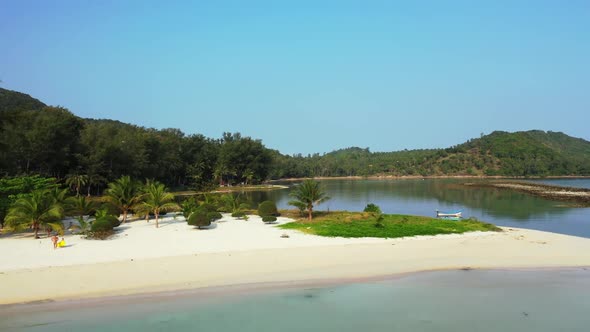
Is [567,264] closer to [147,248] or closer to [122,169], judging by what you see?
[147,248]

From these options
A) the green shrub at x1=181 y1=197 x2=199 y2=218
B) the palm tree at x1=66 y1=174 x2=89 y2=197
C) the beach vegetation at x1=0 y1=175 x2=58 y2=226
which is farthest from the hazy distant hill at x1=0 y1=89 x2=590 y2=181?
the green shrub at x1=181 y1=197 x2=199 y2=218

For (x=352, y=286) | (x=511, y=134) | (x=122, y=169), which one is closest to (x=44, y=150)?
(x=122, y=169)

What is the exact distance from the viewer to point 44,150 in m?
47.8

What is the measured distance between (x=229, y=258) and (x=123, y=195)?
13.8 meters

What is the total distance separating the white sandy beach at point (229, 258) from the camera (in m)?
15.0

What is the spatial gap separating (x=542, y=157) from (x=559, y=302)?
564ft

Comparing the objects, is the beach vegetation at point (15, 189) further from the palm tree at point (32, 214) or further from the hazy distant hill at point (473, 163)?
the hazy distant hill at point (473, 163)

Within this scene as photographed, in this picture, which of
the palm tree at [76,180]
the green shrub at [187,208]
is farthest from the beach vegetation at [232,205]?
the palm tree at [76,180]

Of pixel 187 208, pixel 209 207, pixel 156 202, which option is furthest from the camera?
pixel 209 207

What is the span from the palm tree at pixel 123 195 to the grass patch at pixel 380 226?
11.1 meters

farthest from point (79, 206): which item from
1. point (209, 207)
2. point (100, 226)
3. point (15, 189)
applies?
point (209, 207)

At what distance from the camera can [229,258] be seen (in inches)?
731

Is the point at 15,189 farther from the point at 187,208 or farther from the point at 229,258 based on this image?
the point at 229,258

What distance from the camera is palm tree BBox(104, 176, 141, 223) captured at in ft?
93.7
